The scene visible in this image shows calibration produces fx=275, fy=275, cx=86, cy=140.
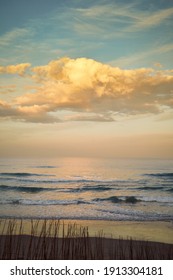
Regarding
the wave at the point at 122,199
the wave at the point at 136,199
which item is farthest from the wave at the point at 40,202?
the wave at the point at 122,199

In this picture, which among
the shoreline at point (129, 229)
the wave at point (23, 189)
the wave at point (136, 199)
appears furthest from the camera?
the wave at point (23, 189)

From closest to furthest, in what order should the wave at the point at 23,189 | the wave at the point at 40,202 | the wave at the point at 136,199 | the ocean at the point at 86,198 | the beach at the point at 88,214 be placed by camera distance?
the beach at the point at 88,214
the ocean at the point at 86,198
the wave at the point at 40,202
the wave at the point at 136,199
the wave at the point at 23,189

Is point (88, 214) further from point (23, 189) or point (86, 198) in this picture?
point (23, 189)

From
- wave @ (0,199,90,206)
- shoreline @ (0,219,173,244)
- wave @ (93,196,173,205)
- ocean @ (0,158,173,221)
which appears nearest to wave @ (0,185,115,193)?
ocean @ (0,158,173,221)

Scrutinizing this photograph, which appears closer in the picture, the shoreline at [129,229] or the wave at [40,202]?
the shoreline at [129,229]

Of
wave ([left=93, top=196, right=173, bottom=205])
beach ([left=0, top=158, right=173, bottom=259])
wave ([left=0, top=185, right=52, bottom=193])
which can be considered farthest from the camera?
wave ([left=0, top=185, right=52, bottom=193])

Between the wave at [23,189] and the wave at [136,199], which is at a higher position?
the wave at [23,189]

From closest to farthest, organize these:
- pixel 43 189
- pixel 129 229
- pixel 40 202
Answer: pixel 129 229
pixel 40 202
pixel 43 189

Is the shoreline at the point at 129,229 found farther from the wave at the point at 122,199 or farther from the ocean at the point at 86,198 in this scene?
the wave at the point at 122,199

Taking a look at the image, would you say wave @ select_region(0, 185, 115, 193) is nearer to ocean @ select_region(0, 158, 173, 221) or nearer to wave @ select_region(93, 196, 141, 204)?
ocean @ select_region(0, 158, 173, 221)

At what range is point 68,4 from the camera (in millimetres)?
5285

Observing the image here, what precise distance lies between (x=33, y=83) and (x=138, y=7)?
365 cm

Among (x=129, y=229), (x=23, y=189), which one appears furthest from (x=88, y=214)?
(x=23, y=189)
